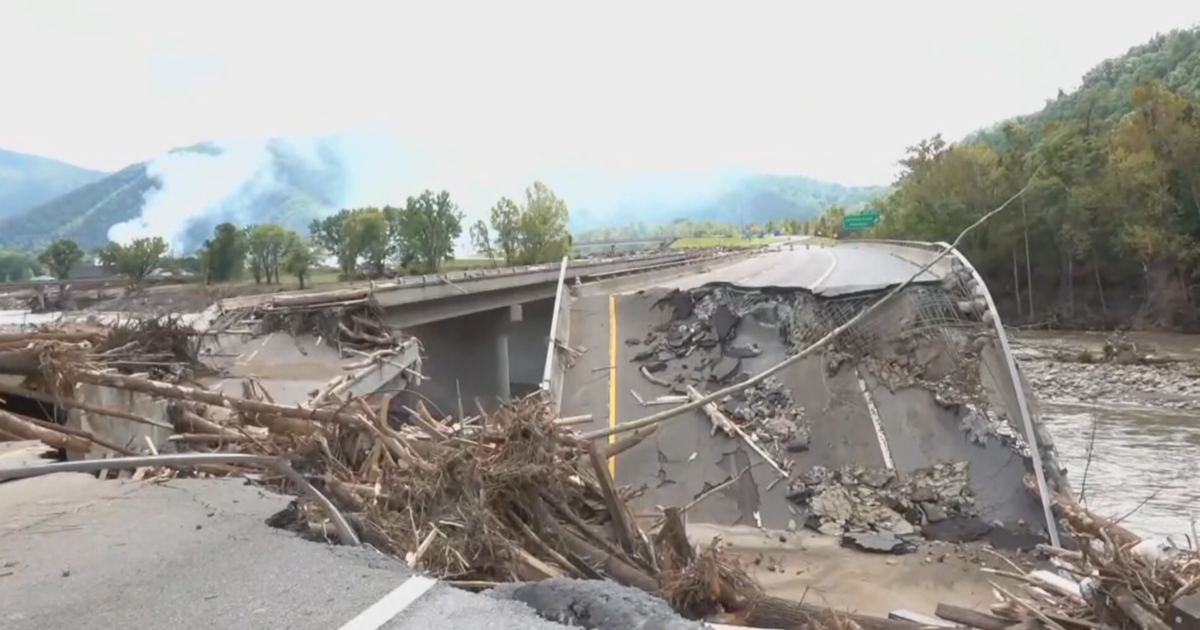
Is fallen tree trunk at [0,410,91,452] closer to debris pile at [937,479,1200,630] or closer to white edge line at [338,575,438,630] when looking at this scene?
white edge line at [338,575,438,630]

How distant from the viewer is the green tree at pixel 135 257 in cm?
3062

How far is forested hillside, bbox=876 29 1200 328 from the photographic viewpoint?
56.7 m

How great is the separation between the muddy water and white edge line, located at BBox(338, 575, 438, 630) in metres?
11.0

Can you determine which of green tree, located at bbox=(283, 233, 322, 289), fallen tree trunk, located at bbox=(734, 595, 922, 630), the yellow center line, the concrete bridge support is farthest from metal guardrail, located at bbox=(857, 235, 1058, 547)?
green tree, located at bbox=(283, 233, 322, 289)

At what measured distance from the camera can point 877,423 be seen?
12.5 m

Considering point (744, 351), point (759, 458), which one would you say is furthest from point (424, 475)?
point (744, 351)

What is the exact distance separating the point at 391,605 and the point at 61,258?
35122 mm

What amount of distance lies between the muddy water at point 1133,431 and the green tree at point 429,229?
36.5 m

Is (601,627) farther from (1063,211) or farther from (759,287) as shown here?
(1063,211)

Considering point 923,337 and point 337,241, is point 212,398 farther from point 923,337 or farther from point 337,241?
point 337,241

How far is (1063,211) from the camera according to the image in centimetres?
6297

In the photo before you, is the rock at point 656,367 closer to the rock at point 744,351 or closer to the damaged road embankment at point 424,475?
the rock at point 744,351

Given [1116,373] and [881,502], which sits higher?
→ [881,502]

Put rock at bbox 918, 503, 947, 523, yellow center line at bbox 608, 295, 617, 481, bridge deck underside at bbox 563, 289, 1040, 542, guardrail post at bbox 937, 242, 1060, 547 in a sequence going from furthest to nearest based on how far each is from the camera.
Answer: yellow center line at bbox 608, 295, 617, 481 → bridge deck underside at bbox 563, 289, 1040, 542 → rock at bbox 918, 503, 947, 523 → guardrail post at bbox 937, 242, 1060, 547
